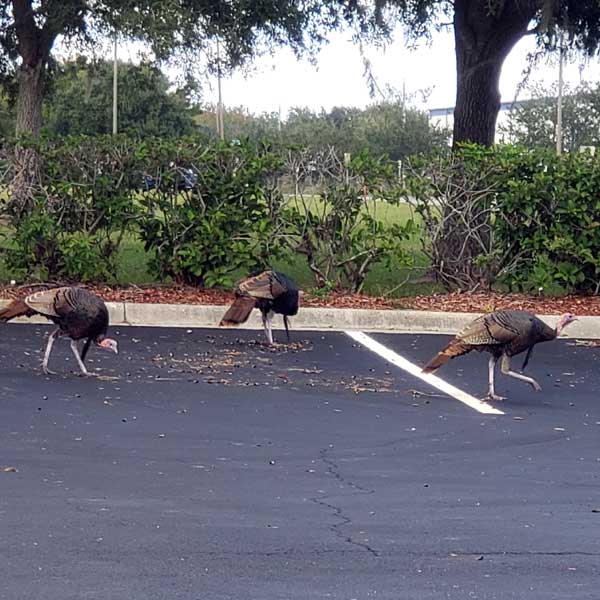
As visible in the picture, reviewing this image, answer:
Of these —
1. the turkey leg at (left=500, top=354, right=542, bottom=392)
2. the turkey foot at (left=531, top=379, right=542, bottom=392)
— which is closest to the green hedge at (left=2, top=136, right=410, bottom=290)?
the turkey foot at (left=531, top=379, right=542, bottom=392)

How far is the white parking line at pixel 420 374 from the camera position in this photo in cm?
959

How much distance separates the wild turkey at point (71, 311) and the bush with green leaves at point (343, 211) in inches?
178

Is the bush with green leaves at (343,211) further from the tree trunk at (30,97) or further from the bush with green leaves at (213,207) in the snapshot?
the tree trunk at (30,97)

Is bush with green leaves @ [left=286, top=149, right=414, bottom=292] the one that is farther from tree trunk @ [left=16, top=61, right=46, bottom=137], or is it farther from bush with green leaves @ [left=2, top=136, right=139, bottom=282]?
tree trunk @ [left=16, top=61, right=46, bottom=137]

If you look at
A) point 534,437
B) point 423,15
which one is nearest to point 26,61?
point 423,15

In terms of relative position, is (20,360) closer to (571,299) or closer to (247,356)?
(247,356)

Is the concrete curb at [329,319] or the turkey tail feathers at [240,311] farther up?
the turkey tail feathers at [240,311]

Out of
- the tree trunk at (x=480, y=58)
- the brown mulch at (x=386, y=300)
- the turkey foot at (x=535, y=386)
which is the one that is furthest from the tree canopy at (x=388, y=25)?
the turkey foot at (x=535, y=386)

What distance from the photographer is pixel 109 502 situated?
656cm

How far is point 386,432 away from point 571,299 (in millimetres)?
6471

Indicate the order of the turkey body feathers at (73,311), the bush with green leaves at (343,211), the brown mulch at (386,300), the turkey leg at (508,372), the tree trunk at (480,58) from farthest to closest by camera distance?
1. the tree trunk at (480,58)
2. the bush with green leaves at (343,211)
3. the brown mulch at (386,300)
4. the turkey body feathers at (73,311)
5. the turkey leg at (508,372)

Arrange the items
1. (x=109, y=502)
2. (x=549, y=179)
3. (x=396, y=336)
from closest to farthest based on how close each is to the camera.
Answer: (x=109, y=502) → (x=396, y=336) → (x=549, y=179)

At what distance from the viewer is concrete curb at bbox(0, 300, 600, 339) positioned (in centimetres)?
1327

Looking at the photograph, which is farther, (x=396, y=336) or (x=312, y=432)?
(x=396, y=336)
